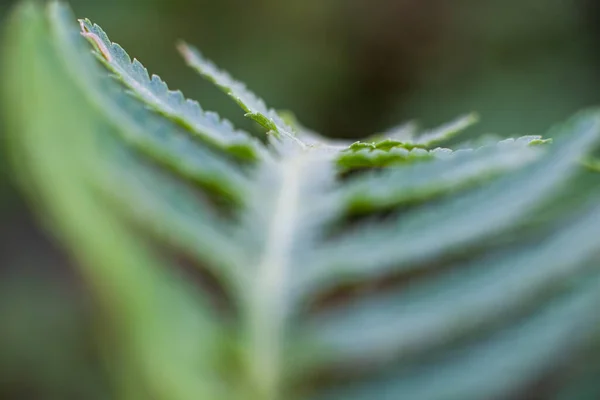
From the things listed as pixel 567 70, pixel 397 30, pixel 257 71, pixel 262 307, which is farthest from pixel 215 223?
pixel 397 30

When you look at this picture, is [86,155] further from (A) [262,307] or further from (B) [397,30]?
(B) [397,30]

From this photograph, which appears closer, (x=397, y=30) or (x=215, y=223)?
(x=215, y=223)

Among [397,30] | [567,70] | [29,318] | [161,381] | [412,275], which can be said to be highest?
[397,30]

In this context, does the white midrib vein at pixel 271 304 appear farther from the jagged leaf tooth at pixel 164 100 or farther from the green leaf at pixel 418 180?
the jagged leaf tooth at pixel 164 100

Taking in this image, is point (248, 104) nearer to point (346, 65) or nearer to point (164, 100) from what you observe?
point (164, 100)

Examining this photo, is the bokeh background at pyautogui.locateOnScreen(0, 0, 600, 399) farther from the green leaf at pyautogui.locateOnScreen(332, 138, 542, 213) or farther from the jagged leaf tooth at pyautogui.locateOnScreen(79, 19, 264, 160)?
the jagged leaf tooth at pyautogui.locateOnScreen(79, 19, 264, 160)

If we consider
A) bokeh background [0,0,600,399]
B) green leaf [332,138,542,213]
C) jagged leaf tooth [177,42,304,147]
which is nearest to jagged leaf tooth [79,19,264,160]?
jagged leaf tooth [177,42,304,147]

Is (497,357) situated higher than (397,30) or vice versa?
(397,30)
